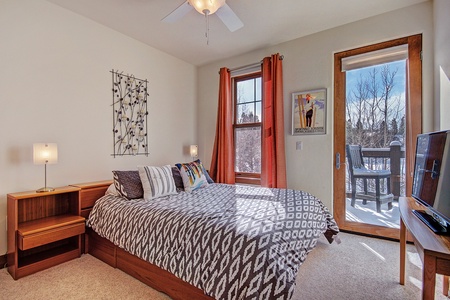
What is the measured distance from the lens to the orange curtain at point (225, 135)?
153 inches

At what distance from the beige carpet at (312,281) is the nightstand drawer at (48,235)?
1.00ft

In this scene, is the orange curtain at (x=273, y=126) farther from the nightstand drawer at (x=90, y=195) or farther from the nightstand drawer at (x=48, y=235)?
the nightstand drawer at (x=48, y=235)

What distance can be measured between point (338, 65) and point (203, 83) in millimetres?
2388

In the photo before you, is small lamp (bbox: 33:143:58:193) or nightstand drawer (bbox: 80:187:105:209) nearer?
small lamp (bbox: 33:143:58:193)

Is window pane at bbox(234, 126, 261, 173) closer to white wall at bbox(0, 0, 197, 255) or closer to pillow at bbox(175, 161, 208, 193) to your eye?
pillow at bbox(175, 161, 208, 193)

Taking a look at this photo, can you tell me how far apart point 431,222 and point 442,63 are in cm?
176

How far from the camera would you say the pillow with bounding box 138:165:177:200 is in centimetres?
247

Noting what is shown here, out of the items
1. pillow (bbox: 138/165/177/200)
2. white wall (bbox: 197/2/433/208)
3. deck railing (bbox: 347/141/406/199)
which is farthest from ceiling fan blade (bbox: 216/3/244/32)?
deck railing (bbox: 347/141/406/199)

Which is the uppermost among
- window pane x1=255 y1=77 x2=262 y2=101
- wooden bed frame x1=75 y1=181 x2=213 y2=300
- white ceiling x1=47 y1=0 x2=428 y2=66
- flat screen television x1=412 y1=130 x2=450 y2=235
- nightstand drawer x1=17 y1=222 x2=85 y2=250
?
white ceiling x1=47 y1=0 x2=428 y2=66

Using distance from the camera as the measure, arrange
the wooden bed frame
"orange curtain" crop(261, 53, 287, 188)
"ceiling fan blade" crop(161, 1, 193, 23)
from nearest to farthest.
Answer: the wooden bed frame
"ceiling fan blade" crop(161, 1, 193, 23)
"orange curtain" crop(261, 53, 287, 188)

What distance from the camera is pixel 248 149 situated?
3.94m

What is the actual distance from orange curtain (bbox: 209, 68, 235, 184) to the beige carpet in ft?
6.25

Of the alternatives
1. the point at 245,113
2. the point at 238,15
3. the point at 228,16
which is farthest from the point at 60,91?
the point at 245,113

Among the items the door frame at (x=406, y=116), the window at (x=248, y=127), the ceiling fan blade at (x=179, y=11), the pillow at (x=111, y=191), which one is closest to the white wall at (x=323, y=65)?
the door frame at (x=406, y=116)
